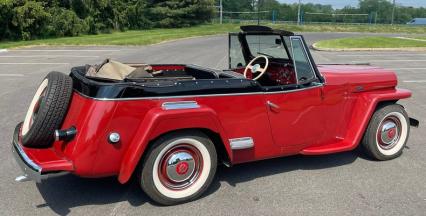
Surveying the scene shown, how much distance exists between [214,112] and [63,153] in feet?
4.25

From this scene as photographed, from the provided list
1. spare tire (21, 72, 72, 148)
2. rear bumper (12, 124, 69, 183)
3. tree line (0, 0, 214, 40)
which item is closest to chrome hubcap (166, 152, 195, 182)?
rear bumper (12, 124, 69, 183)

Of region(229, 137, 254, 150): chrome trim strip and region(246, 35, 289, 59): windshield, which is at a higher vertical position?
region(246, 35, 289, 59): windshield

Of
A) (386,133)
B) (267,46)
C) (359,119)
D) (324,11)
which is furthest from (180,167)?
(324,11)

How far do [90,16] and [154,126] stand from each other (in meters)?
26.4

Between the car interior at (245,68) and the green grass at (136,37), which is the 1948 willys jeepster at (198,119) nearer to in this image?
the car interior at (245,68)

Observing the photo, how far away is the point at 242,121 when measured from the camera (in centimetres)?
389

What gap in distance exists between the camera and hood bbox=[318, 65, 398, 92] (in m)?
4.57

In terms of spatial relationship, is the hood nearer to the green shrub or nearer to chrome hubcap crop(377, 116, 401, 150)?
chrome hubcap crop(377, 116, 401, 150)

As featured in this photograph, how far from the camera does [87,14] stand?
28.0 metres

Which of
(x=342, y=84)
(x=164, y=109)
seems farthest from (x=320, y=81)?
(x=164, y=109)

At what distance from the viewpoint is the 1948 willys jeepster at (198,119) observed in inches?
132

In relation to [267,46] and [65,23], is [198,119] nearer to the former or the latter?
[267,46]

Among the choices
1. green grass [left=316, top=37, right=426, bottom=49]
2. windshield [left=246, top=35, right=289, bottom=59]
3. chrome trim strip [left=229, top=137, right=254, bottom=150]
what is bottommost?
green grass [left=316, top=37, right=426, bottom=49]

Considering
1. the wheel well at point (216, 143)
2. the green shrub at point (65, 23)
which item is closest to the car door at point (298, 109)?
the wheel well at point (216, 143)
